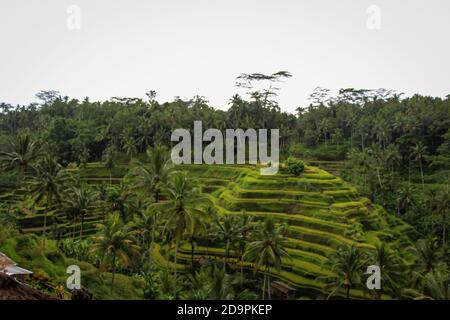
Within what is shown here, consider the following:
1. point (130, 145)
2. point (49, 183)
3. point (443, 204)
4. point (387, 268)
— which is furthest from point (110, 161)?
point (443, 204)

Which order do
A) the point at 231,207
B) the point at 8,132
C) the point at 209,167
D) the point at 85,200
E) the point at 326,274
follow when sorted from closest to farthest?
1. the point at 326,274
2. the point at 85,200
3. the point at 231,207
4. the point at 209,167
5. the point at 8,132

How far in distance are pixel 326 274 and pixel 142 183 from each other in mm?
22128

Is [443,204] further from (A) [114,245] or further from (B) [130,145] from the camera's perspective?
(B) [130,145]

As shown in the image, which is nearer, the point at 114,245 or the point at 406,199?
the point at 114,245

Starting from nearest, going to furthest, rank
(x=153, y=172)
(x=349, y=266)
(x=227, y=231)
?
(x=349, y=266)
(x=153, y=172)
(x=227, y=231)

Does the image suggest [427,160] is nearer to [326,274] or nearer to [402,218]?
[402,218]

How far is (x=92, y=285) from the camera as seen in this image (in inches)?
1226

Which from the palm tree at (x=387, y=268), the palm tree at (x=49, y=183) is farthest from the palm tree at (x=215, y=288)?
the palm tree at (x=49, y=183)

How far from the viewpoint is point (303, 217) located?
51.1 m

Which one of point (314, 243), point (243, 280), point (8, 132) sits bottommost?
point (243, 280)

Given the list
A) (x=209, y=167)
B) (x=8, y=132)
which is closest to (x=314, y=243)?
(x=209, y=167)

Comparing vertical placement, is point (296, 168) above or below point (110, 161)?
below

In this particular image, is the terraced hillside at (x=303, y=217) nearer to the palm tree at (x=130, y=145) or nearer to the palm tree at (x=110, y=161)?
the palm tree at (x=110, y=161)

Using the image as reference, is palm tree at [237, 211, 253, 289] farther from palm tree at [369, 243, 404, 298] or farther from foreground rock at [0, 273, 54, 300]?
foreground rock at [0, 273, 54, 300]
